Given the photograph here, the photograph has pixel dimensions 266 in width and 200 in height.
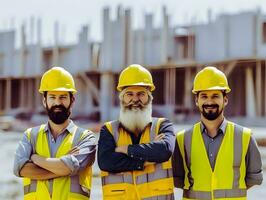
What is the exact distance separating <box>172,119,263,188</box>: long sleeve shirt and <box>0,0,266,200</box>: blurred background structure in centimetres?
1526

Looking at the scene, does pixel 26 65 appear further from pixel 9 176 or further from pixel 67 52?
pixel 9 176

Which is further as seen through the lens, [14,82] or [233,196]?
[14,82]

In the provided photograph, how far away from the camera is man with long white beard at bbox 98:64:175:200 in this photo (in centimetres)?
341

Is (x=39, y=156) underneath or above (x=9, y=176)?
above

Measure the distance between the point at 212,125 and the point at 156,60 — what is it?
71.6ft

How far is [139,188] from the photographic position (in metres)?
3.45

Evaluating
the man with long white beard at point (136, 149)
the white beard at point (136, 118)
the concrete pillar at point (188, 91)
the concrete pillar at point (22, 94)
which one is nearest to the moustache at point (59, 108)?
the man with long white beard at point (136, 149)

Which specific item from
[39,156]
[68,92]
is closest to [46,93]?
[68,92]

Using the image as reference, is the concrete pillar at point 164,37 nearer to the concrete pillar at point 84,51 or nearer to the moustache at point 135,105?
the concrete pillar at point 84,51

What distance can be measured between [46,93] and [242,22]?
1956 cm

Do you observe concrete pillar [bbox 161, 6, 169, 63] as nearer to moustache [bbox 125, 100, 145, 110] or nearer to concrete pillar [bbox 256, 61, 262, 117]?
concrete pillar [bbox 256, 61, 262, 117]

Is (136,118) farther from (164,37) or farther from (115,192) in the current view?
(164,37)

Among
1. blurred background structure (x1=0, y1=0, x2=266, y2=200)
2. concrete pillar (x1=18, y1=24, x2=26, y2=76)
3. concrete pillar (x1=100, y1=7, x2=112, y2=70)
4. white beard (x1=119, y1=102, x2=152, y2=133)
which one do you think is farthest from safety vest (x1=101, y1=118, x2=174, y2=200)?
concrete pillar (x1=18, y1=24, x2=26, y2=76)

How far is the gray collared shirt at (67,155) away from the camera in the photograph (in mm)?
3461
